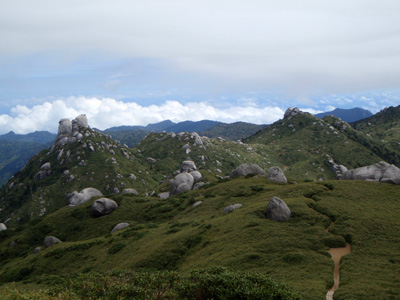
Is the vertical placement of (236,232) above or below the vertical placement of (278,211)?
below

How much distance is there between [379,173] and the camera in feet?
216

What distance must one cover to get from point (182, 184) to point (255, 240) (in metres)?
54.0

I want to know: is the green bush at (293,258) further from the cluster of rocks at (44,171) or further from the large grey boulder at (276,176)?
the cluster of rocks at (44,171)

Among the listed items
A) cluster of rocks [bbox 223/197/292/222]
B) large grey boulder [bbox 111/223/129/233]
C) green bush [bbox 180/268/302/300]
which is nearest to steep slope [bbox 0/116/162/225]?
large grey boulder [bbox 111/223/129/233]

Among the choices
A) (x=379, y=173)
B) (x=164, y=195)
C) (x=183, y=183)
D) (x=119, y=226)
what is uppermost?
(x=379, y=173)

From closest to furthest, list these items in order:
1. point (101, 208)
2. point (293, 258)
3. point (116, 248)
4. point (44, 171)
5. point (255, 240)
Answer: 1. point (293, 258)
2. point (255, 240)
3. point (116, 248)
4. point (101, 208)
5. point (44, 171)

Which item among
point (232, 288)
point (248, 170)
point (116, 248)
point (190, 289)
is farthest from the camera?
point (248, 170)

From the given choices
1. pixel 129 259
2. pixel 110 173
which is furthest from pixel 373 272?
pixel 110 173

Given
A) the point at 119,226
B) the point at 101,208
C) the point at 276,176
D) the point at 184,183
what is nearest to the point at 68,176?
the point at 101,208

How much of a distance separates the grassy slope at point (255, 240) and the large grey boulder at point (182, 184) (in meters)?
15.5

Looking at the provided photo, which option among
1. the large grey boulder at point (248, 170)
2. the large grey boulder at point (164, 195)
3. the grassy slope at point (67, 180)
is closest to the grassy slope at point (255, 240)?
the large grey boulder at point (248, 170)

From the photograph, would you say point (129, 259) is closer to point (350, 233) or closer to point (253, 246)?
point (253, 246)

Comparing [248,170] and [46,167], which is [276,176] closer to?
[248,170]

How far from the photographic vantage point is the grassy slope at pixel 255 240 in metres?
27.4
